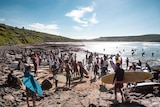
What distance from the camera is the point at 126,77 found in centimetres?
1136

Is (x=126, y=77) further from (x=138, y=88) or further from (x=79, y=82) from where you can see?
(x=79, y=82)

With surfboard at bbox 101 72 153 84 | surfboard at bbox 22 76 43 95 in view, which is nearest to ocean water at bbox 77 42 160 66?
surfboard at bbox 101 72 153 84

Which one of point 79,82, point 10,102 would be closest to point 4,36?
point 79,82

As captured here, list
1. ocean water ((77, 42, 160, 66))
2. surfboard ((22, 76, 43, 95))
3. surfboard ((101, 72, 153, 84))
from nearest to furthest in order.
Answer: surfboard ((22, 76, 43, 95)) < surfboard ((101, 72, 153, 84)) < ocean water ((77, 42, 160, 66))

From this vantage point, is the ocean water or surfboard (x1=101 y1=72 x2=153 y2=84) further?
the ocean water

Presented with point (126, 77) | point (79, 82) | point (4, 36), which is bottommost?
point (79, 82)

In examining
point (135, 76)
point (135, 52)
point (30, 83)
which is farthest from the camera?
point (135, 52)

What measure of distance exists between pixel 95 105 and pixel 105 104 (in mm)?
602

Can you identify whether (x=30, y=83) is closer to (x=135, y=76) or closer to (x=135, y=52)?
(x=135, y=76)

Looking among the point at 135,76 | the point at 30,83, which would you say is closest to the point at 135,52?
the point at 135,76

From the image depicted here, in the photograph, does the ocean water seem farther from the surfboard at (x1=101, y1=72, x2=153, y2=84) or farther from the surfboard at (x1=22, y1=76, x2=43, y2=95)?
the surfboard at (x1=22, y1=76, x2=43, y2=95)

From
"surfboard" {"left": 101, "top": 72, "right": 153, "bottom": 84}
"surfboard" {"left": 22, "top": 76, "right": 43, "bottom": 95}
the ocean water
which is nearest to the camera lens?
"surfboard" {"left": 22, "top": 76, "right": 43, "bottom": 95}

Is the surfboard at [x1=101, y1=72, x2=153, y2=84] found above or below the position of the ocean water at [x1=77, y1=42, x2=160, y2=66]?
above

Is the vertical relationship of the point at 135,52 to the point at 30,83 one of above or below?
below
